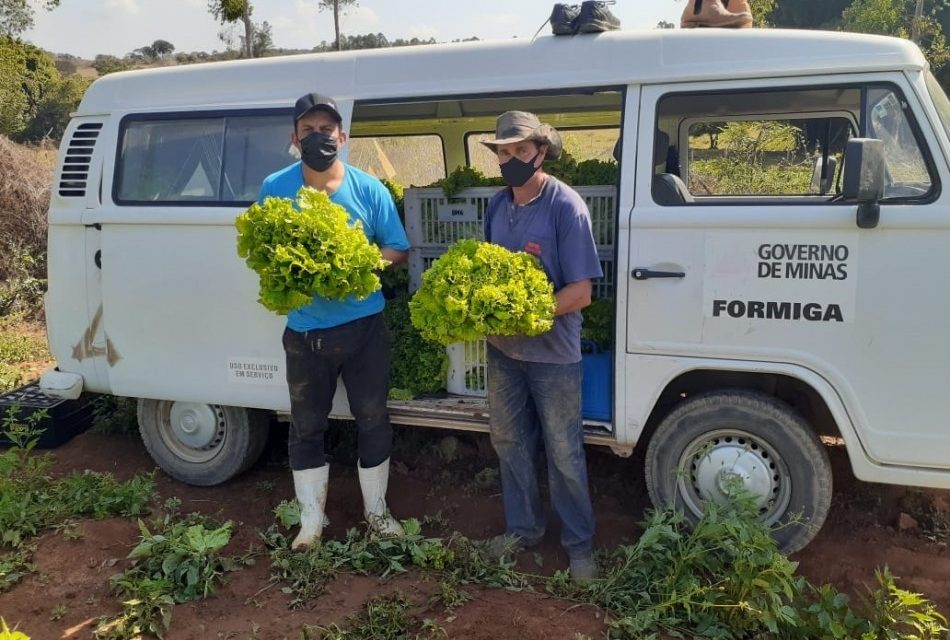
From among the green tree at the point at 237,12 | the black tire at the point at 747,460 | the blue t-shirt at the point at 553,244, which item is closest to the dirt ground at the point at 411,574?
the black tire at the point at 747,460

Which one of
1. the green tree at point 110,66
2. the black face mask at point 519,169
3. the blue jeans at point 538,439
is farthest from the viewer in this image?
the green tree at point 110,66

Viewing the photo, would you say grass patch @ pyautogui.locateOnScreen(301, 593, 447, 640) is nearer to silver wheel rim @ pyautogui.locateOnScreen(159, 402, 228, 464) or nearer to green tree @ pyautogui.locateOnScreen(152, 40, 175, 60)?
silver wheel rim @ pyautogui.locateOnScreen(159, 402, 228, 464)

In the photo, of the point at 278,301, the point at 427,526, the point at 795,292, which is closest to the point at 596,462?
the point at 427,526

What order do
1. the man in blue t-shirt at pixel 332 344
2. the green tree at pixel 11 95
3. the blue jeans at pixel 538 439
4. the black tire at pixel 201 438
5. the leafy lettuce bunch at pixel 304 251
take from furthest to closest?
the green tree at pixel 11 95
the black tire at pixel 201 438
the man in blue t-shirt at pixel 332 344
the blue jeans at pixel 538 439
the leafy lettuce bunch at pixel 304 251

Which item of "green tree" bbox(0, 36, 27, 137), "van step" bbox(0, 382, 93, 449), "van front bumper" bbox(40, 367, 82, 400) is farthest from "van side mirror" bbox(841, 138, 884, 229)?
"green tree" bbox(0, 36, 27, 137)

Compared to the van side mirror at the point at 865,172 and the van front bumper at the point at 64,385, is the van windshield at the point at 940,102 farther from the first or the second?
the van front bumper at the point at 64,385

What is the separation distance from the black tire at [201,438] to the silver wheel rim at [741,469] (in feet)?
9.08

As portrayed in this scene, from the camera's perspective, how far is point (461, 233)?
14.9 ft

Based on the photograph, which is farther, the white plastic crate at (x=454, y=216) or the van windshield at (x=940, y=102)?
the white plastic crate at (x=454, y=216)

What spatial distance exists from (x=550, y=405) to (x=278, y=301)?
1.42 meters

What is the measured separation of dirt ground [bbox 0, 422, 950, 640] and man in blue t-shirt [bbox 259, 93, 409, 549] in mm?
484

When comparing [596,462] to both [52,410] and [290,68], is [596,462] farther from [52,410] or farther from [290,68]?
[52,410]

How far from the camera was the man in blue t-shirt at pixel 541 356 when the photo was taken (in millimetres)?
3496

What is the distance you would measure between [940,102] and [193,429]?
4716 millimetres
